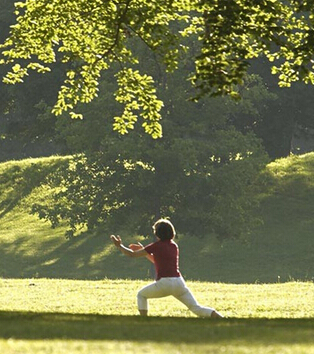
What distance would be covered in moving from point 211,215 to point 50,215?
671 centimetres

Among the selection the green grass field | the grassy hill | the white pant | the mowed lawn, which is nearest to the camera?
the mowed lawn

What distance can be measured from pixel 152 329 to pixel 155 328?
214 mm

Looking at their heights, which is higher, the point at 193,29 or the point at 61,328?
the point at 193,29

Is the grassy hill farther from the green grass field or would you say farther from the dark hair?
the dark hair

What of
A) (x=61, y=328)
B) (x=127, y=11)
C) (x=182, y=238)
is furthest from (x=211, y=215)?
(x=61, y=328)

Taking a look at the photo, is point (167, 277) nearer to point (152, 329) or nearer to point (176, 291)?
point (176, 291)

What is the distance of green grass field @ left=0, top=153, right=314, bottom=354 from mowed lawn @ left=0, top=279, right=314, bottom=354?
14 mm

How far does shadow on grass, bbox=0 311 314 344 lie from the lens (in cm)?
1121

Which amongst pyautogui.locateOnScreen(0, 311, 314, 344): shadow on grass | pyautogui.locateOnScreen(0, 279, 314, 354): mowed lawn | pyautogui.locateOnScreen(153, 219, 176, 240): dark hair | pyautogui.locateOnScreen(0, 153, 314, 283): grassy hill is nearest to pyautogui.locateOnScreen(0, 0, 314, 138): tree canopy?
pyautogui.locateOnScreen(153, 219, 176, 240): dark hair

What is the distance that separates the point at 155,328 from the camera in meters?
12.6

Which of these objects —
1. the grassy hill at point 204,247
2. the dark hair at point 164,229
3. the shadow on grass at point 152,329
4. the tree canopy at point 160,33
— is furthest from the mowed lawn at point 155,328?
the grassy hill at point 204,247

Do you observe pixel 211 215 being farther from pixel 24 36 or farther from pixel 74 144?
pixel 24 36

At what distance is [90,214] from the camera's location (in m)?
44.5

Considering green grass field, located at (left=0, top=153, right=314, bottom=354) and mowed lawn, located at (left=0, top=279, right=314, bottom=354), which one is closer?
mowed lawn, located at (left=0, top=279, right=314, bottom=354)
